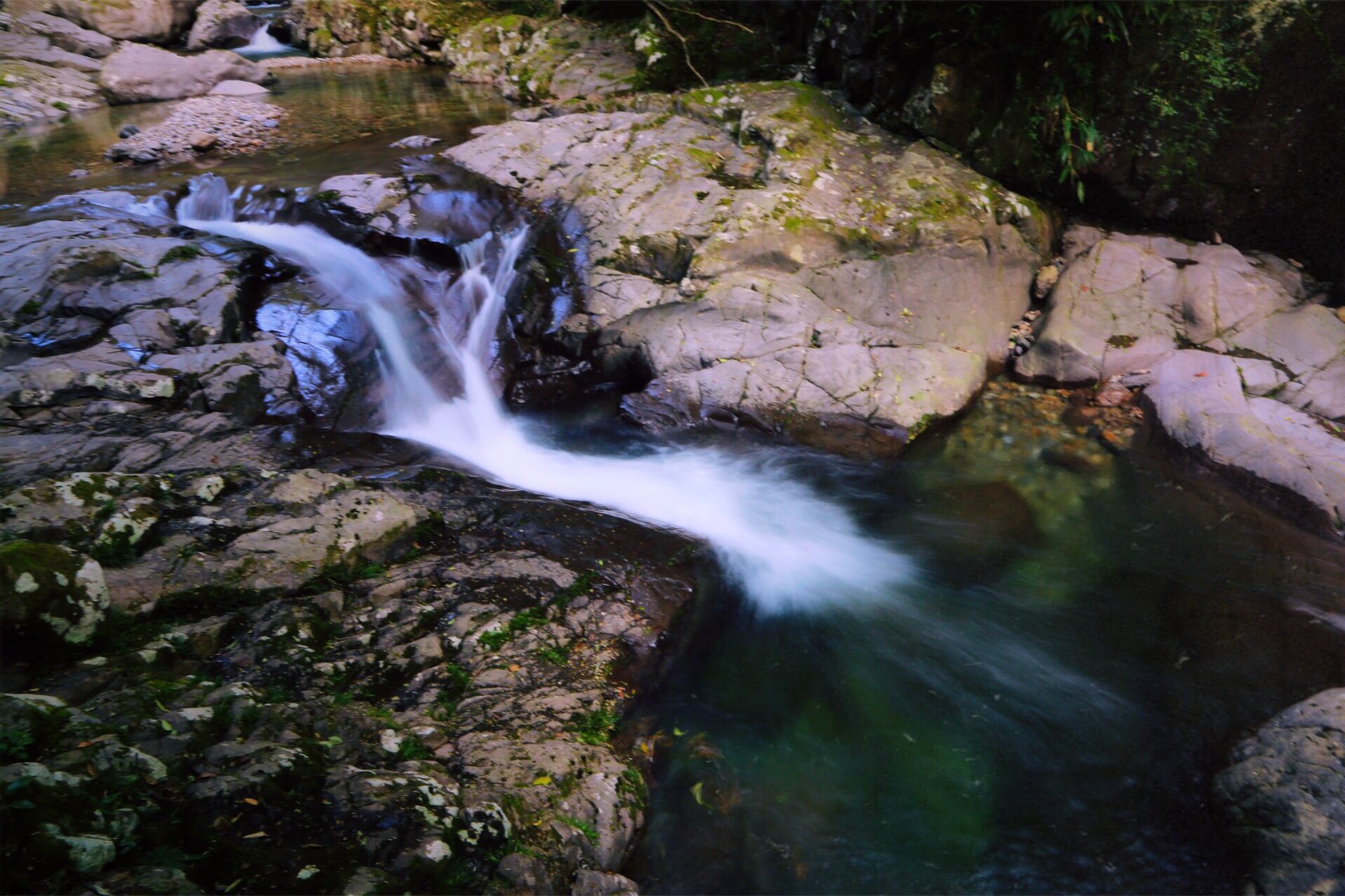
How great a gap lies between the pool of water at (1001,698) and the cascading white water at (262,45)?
1634 cm

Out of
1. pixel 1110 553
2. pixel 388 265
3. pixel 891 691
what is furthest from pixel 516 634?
pixel 388 265

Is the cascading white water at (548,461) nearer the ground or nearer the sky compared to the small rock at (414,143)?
nearer the ground

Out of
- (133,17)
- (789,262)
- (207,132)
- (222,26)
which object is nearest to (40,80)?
(133,17)

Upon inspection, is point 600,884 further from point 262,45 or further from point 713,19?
point 262,45

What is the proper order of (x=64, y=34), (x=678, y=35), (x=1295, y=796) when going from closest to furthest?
1. (x=1295, y=796)
2. (x=678, y=35)
3. (x=64, y=34)

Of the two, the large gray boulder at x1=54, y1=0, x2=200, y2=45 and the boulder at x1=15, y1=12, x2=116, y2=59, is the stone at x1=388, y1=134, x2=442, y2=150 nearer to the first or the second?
the boulder at x1=15, y1=12, x2=116, y2=59

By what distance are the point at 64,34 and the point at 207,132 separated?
692cm

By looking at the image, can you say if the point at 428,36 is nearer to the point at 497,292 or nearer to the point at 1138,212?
the point at 497,292

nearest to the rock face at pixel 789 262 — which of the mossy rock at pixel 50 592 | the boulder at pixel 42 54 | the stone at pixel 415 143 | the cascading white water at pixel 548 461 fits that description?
the cascading white water at pixel 548 461

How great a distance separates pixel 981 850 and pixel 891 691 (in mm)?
972

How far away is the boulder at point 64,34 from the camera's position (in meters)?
13.7

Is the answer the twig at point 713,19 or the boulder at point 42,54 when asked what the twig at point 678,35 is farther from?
the boulder at point 42,54

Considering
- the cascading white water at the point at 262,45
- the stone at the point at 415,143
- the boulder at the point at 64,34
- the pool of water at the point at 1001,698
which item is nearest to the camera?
the pool of water at the point at 1001,698

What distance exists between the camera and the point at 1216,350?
6.66 m
